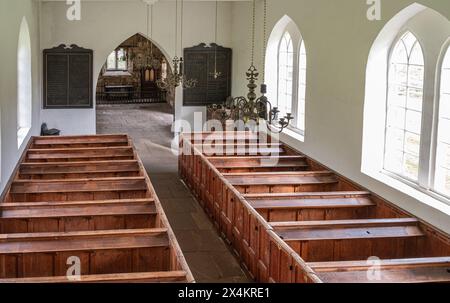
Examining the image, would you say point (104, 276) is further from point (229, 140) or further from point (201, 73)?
point (201, 73)

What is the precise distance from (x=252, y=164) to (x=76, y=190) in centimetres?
395

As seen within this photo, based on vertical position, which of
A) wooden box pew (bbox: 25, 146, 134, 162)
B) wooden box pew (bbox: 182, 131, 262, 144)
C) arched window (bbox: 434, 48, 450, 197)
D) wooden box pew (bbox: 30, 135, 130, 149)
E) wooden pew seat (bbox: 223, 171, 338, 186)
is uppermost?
arched window (bbox: 434, 48, 450, 197)

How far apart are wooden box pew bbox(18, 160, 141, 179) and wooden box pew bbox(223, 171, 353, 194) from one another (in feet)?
6.06

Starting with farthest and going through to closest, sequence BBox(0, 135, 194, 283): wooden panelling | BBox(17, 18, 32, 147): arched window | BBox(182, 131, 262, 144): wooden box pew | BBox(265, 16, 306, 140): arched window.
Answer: BBox(182, 131, 262, 144): wooden box pew < BBox(265, 16, 306, 140): arched window < BBox(17, 18, 32, 147): arched window < BBox(0, 135, 194, 283): wooden panelling

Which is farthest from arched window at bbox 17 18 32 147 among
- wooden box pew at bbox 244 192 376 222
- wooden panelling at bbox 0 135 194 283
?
wooden box pew at bbox 244 192 376 222

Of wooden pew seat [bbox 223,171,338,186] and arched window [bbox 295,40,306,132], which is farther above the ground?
arched window [bbox 295,40,306,132]

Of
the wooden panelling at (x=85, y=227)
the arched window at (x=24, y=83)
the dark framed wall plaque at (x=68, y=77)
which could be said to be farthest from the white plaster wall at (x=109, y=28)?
the wooden panelling at (x=85, y=227)

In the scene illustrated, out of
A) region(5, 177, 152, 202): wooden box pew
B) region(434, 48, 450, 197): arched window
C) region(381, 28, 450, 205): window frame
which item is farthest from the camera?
region(5, 177, 152, 202): wooden box pew

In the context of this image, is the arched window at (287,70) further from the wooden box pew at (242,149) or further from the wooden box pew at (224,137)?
the wooden box pew at (224,137)

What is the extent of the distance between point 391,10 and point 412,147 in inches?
82.4

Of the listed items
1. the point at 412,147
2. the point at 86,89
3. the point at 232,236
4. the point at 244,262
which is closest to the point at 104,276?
the point at 244,262

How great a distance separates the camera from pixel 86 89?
61.8 ft

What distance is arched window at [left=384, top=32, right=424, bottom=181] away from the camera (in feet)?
32.8

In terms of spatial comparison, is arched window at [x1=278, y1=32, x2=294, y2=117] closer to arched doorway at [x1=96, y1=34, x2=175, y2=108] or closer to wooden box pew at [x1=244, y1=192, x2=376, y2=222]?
wooden box pew at [x1=244, y1=192, x2=376, y2=222]
